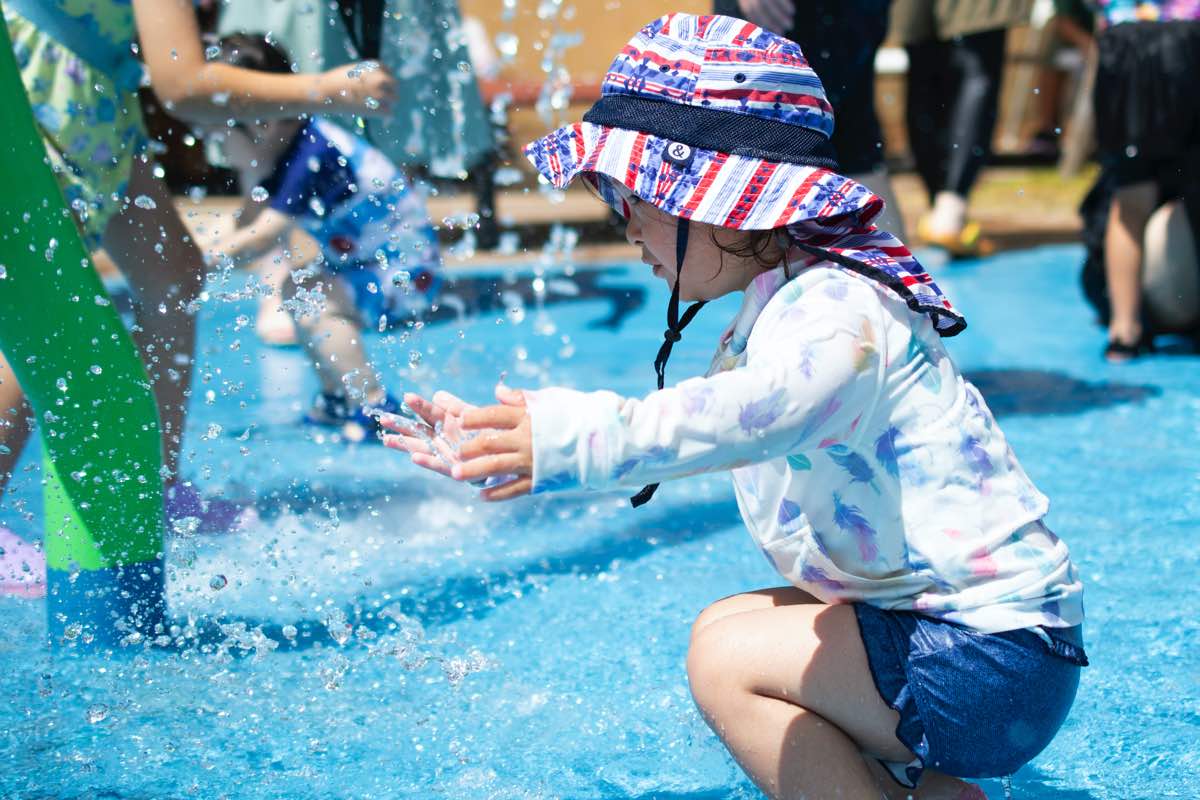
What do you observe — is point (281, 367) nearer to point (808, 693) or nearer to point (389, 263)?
point (389, 263)

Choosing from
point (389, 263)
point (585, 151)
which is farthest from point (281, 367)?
point (585, 151)

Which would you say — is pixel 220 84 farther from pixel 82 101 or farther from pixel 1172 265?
pixel 1172 265

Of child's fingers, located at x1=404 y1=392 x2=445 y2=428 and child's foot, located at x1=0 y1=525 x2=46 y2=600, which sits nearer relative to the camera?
child's fingers, located at x1=404 y1=392 x2=445 y2=428

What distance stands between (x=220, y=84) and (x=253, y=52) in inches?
55.9

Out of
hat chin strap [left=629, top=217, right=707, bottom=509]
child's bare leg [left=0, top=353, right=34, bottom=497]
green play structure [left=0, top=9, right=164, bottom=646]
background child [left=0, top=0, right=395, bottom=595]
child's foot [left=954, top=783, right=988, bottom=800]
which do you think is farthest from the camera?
background child [left=0, top=0, right=395, bottom=595]

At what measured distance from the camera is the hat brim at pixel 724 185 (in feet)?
5.61

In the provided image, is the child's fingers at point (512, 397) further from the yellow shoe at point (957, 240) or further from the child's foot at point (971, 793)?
the yellow shoe at point (957, 240)

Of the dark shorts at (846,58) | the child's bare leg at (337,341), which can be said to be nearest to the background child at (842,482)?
the dark shorts at (846,58)

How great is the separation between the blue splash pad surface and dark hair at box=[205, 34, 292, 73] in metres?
0.98

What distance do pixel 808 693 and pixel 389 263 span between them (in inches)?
118

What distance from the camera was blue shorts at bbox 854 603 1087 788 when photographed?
5.78ft

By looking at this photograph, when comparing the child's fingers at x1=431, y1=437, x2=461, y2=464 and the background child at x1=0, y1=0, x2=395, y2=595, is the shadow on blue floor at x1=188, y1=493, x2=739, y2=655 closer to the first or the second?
the background child at x1=0, y1=0, x2=395, y2=595

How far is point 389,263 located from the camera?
178 inches

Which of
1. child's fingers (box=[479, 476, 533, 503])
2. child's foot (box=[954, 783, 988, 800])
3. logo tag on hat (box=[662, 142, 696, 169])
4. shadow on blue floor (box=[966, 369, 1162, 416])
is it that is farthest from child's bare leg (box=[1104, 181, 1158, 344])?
child's fingers (box=[479, 476, 533, 503])
